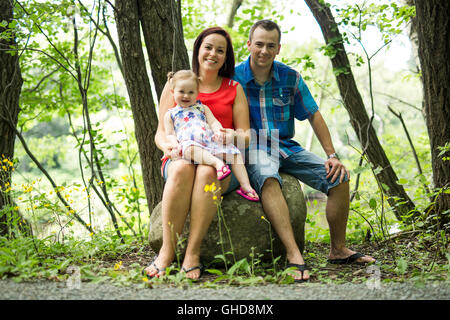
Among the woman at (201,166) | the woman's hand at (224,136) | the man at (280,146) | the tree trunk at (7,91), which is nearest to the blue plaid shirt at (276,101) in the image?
the man at (280,146)

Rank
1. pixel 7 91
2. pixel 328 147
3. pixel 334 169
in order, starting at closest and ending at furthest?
pixel 334 169
pixel 328 147
pixel 7 91

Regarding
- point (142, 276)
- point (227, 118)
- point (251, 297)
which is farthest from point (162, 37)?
point (251, 297)

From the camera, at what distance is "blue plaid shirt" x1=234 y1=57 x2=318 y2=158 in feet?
11.1

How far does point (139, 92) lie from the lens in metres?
3.93

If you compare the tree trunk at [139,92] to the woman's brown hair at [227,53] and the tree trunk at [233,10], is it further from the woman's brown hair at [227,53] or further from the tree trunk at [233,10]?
the tree trunk at [233,10]

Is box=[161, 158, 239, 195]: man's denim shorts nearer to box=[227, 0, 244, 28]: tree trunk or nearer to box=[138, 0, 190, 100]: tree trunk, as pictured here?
box=[138, 0, 190, 100]: tree trunk

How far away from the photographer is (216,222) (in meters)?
3.04

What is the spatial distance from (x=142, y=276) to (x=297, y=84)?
1936 mm

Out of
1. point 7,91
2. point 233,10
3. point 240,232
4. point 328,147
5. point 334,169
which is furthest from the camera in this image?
point 233,10

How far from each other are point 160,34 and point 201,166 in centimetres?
173

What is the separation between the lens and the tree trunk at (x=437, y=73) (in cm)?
341

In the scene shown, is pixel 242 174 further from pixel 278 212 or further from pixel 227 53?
pixel 227 53

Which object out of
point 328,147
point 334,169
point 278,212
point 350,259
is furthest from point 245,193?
point 350,259
